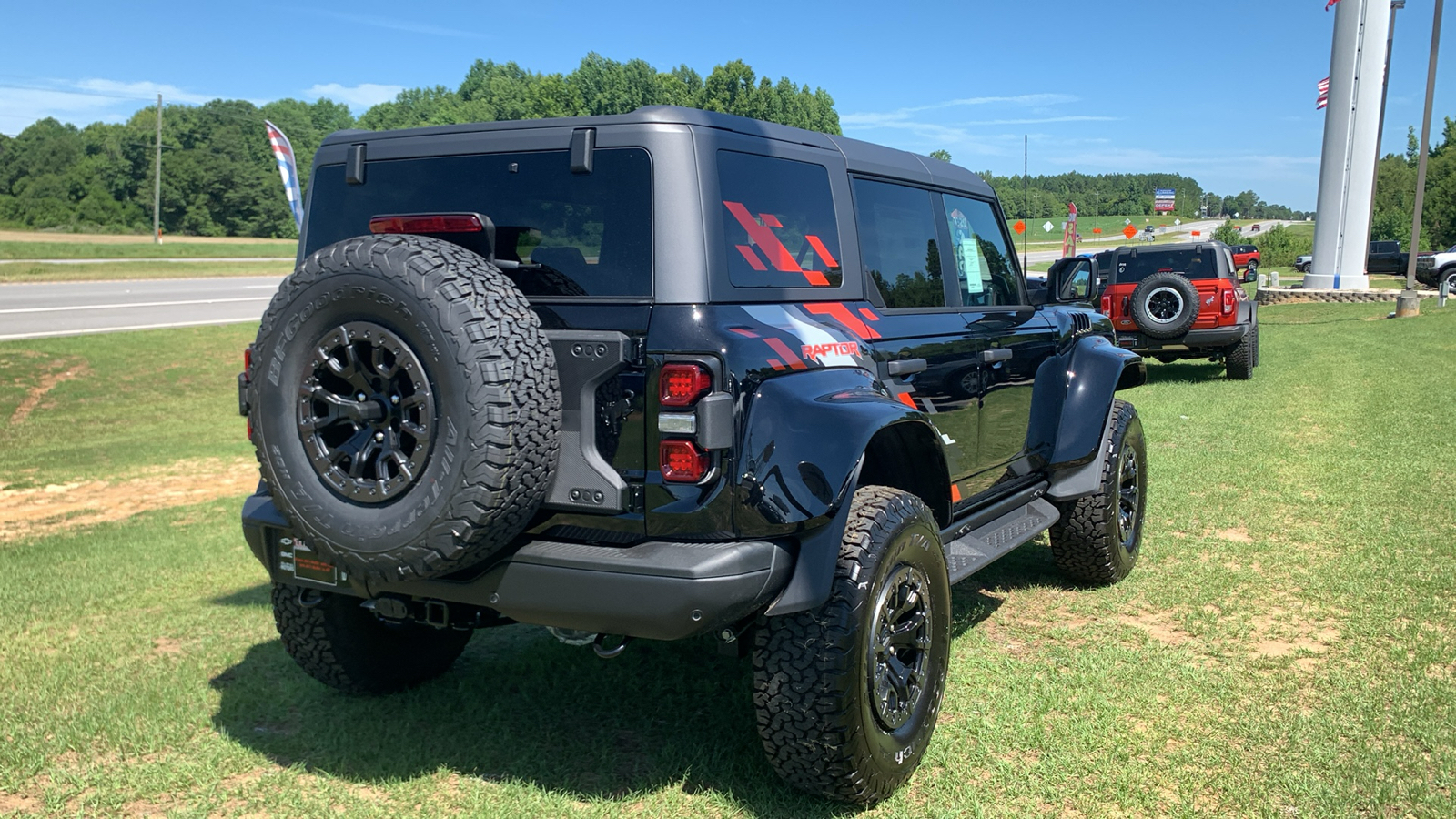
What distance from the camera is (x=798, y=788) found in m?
3.20

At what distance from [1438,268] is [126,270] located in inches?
1553

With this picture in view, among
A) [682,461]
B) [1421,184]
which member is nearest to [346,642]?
[682,461]

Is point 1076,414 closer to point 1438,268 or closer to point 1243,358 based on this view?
point 1243,358

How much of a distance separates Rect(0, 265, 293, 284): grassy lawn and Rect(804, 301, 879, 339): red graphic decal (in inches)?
1029

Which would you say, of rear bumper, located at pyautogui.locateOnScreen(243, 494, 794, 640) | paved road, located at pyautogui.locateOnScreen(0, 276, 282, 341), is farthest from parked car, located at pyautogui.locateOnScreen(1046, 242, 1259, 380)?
paved road, located at pyautogui.locateOnScreen(0, 276, 282, 341)

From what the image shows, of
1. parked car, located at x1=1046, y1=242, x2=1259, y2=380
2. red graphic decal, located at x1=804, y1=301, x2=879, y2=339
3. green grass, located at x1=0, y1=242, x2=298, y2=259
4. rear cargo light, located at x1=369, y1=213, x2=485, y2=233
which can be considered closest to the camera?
rear cargo light, located at x1=369, y1=213, x2=485, y2=233

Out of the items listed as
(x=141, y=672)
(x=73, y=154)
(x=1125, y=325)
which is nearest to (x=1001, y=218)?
(x=141, y=672)

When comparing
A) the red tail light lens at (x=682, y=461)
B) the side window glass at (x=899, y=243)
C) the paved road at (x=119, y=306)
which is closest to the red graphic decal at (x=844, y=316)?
the side window glass at (x=899, y=243)

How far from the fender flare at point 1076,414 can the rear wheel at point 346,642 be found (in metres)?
2.95

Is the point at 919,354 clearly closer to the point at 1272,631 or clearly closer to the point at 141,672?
the point at 1272,631

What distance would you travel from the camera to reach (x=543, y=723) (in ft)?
12.8

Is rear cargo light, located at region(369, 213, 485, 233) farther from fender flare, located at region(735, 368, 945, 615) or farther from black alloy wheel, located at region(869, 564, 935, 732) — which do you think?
black alloy wheel, located at region(869, 564, 935, 732)

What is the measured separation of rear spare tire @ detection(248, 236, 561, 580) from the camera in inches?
108

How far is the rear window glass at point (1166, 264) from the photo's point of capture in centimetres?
1416
